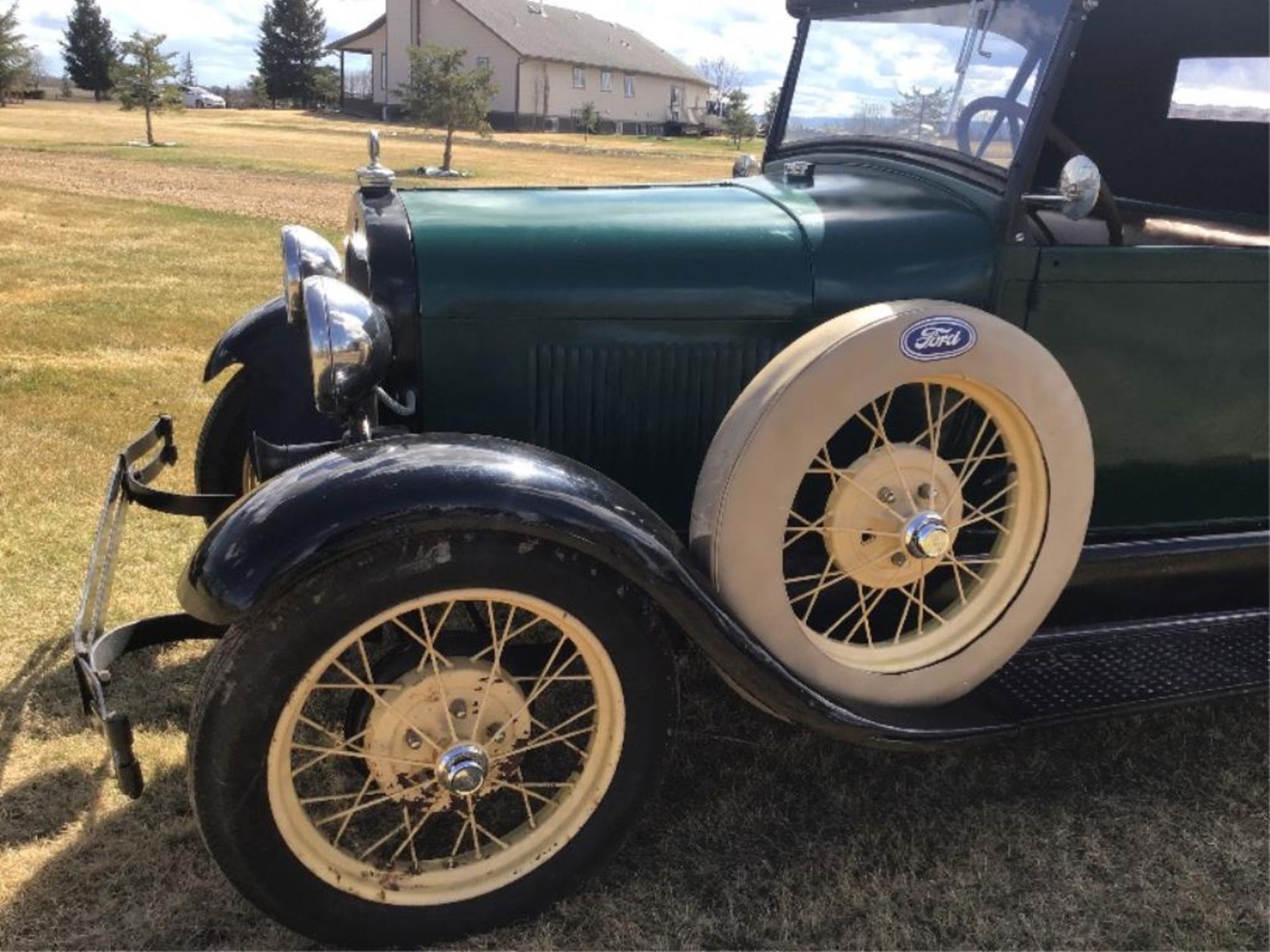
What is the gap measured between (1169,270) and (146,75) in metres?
29.3

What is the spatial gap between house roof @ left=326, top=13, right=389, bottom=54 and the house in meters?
0.04

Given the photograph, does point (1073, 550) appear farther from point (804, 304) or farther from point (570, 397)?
point (570, 397)

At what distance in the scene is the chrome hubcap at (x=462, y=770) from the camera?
2117mm

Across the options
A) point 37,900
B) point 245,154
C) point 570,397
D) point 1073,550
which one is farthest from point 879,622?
point 245,154

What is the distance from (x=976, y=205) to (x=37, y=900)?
8.87 feet

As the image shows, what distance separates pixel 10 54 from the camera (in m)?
36.7

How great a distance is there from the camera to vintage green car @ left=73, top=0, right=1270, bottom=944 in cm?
201

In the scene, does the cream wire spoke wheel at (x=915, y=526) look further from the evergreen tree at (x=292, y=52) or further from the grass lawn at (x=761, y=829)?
the evergreen tree at (x=292, y=52)

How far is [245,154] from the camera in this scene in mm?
24703

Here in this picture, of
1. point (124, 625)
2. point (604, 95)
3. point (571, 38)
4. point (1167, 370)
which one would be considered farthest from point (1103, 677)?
point (571, 38)

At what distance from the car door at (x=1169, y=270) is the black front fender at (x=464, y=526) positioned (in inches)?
47.7

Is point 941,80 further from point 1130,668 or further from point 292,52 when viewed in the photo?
point 292,52

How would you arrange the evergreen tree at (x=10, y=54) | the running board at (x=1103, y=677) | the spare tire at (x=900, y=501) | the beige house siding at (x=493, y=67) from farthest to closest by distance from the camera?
the beige house siding at (x=493, y=67) → the evergreen tree at (x=10, y=54) → the running board at (x=1103, y=677) → the spare tire at (x=900, y=501)

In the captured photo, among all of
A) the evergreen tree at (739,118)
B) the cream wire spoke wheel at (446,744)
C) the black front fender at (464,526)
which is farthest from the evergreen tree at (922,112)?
the evergreen tree at (739,118)
